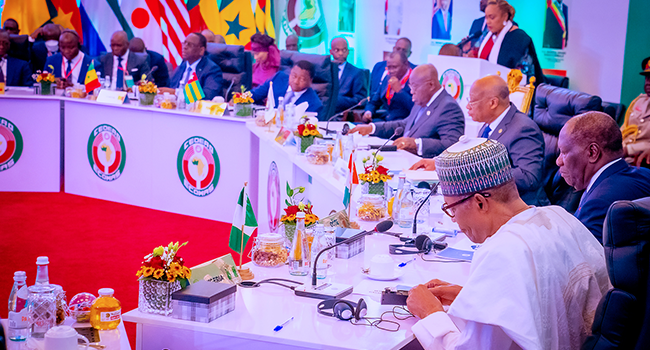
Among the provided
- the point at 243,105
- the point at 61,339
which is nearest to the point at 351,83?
the point at 243,105

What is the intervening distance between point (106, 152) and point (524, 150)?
3.74 m

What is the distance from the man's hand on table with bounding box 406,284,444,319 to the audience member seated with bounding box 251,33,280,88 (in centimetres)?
610

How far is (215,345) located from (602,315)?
0.95m

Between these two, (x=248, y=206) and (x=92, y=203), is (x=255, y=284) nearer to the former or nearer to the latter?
(x=248, y=206)

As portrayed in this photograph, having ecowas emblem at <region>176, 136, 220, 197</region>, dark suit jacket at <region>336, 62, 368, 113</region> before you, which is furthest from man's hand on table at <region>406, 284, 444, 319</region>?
dark suit jacket at <region>336, 62, 368, 113</region>

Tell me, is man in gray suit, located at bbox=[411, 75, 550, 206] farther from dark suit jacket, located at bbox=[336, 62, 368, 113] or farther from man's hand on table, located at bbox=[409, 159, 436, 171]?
dark suit jacket, located at bbox=[336, 62, 368, 113]

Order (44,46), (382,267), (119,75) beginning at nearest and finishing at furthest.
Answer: (382,267) < (119,75) < (44,46)

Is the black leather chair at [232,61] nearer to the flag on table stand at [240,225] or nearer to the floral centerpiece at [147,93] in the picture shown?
the floral centerpiece at [147,93]

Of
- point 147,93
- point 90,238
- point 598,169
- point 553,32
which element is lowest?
point 90,238

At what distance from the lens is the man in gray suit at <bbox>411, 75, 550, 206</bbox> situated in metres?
3.40

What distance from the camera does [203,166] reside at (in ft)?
16.7

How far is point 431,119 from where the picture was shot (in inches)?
176

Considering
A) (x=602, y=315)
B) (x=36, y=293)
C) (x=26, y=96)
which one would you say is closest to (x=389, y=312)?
(x=602, y=315)

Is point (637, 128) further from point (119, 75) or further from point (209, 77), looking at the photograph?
point (119, 75)
